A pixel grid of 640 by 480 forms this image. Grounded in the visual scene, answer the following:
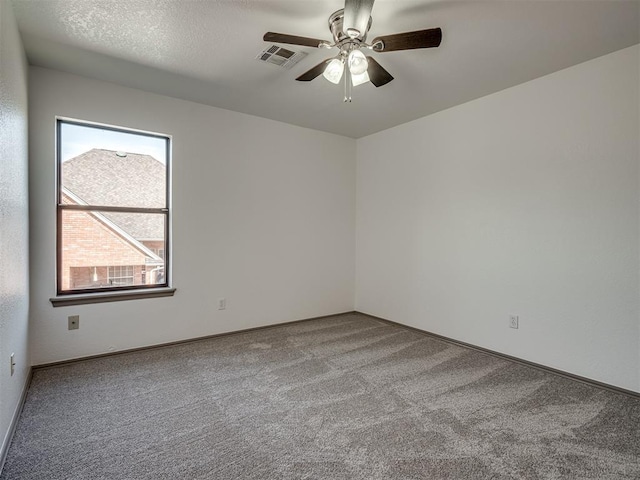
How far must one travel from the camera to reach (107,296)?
122 inches

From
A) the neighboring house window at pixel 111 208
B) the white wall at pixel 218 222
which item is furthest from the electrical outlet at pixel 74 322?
the neighboring house window at pixel 111 208

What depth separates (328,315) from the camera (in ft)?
15.4

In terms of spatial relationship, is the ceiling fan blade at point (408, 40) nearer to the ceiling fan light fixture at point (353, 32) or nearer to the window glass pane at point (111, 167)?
the ceiling fan light fixture at point (353, 32)

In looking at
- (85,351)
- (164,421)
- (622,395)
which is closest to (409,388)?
(622,395)

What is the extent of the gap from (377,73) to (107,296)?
310 centimetres

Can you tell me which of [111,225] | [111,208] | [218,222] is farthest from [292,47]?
[111,225]

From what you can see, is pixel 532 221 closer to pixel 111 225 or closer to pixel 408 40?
pixel 408 40

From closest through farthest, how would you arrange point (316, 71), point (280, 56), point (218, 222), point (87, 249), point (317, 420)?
point (317, 420) < point (316, 71) < point (280, 56) < point (87, 249) < point (218, 222)

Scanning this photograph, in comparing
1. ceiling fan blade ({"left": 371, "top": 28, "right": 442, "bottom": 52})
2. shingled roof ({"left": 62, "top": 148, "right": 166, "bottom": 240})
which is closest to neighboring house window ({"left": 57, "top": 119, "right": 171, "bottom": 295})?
shingled roof ({"left": 62, "top": 148, "right": 166, "bottom": 240})

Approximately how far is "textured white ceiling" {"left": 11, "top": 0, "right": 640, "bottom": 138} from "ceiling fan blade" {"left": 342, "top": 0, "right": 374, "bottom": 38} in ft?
0.94

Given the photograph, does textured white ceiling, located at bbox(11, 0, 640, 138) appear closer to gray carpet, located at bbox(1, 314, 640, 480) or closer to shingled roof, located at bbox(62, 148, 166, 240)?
shingled roof, located at bbox(62, 148, 166, 240)

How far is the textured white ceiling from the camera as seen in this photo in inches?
80.6

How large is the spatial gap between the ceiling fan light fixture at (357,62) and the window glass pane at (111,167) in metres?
2.33

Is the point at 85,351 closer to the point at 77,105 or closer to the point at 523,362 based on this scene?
the point at 77,105
